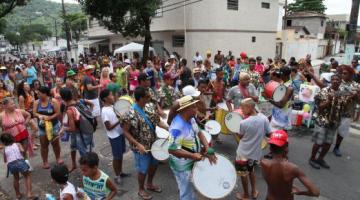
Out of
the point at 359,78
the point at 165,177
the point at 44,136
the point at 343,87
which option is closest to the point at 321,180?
the point at 343,87

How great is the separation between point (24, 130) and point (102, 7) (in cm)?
1165

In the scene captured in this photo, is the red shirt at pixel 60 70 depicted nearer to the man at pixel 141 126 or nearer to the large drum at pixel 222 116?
the large drum at pixel 222 116

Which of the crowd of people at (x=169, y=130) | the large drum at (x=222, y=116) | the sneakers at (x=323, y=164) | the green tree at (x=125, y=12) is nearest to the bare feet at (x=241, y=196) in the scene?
the crowd of people at (x=169, y=130)

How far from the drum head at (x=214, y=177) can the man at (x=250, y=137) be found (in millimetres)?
875

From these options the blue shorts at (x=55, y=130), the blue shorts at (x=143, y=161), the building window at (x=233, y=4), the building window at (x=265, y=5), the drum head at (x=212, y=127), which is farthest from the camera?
the building window at (x=265, y=5)

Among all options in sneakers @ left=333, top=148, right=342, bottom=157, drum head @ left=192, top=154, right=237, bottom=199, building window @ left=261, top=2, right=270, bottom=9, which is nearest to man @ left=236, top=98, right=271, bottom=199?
drum head @ left=192, top=154, right=237, bottom=199

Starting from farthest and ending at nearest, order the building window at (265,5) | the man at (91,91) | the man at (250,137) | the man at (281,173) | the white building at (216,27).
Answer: the building window at (265,5) → the white building at (216,27) → the man at (91,91) → the man at (250,137) → the man at (281,173)

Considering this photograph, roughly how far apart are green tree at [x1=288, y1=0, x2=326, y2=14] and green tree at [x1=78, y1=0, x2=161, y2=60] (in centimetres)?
4846

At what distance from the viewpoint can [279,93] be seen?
220 inches

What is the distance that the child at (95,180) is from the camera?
10.0 ft

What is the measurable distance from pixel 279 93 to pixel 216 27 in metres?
13.6

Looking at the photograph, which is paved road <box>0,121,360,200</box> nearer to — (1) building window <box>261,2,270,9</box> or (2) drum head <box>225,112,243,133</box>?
(2) drum head <box>225,112,243,133</box>

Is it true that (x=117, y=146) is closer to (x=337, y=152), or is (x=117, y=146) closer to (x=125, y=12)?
(x=337, y=152)

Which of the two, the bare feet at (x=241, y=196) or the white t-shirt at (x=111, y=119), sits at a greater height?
the white t-shirt at (x=111, y=119)
